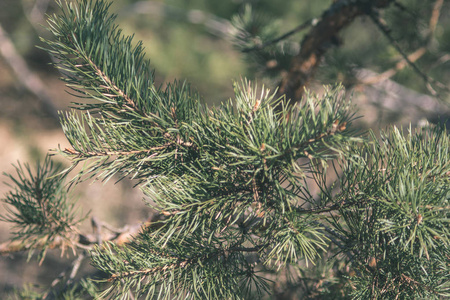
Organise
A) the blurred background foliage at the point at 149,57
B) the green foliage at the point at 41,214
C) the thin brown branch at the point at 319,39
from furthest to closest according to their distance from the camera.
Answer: the blurred background foliage at the point at 149,57
the thin brown branch at the point at 319,39
the green foliage at the point at 41,214

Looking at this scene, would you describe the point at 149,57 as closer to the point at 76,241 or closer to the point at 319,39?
the point at 319,39

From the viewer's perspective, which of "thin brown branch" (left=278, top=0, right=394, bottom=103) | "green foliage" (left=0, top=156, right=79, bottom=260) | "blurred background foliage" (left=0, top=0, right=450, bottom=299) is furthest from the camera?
"blurred background foliage" (left=0, top=0, right=450, bottom=299)

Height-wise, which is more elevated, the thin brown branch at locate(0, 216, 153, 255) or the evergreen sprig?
the evergreen sprig

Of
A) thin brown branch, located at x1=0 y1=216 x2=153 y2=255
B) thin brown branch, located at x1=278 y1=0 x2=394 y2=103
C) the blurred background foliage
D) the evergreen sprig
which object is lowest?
thin brown branch, located at x1=0 y1=216 x2=153 y2=255

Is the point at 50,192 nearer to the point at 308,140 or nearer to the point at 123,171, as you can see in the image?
the point at 123,171

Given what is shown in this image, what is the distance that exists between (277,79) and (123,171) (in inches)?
27.4

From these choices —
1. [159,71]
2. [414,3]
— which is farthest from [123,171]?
[159,71]

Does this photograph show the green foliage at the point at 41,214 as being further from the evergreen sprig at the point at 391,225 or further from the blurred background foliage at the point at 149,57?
the blurred background foliage at the point at 149,57

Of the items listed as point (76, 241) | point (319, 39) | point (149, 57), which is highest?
point (149, 57)

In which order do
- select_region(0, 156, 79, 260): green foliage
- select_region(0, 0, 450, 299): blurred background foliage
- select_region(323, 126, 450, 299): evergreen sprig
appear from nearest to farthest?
select_region(323, 126, 450, 299): evergreen sprig < select_region(0, 156, 79, 260): green foliage < select_region(0, 0, 450, 299): blurred background foliage

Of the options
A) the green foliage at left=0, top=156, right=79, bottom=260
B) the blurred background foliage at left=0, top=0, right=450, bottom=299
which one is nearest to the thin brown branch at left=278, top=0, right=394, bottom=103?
the green foliage at left=0, top=156, right=79, bottom=260

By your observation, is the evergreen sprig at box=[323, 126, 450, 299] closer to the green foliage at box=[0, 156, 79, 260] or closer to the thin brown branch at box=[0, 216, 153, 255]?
the thin brown branch at box=[0, 216, 153, 255]

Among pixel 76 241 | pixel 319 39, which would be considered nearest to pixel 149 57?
pixel 319 39

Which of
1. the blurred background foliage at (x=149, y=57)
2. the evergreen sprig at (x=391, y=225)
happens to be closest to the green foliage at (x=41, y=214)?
the evergreen sprig at (x=391, y=225)
